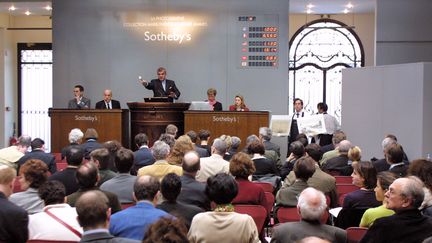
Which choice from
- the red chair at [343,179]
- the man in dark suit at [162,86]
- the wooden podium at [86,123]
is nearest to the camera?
the red chair at [343,179]

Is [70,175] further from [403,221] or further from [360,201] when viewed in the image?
[403,221]

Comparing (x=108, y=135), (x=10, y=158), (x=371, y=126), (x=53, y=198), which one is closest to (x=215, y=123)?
(x=108, y=135)

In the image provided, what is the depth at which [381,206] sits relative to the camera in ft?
14.8

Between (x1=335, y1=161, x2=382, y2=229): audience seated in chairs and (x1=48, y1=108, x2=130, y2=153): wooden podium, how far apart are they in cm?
712

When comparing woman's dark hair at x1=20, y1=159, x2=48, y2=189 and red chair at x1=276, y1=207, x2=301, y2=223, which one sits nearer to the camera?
woman's dark hair at x1=20, y1=159, x2=48, y2=189

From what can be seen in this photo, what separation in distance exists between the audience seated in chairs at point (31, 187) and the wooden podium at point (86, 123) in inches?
269

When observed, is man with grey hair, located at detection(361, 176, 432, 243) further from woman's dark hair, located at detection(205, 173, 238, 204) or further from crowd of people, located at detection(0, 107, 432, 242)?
woman's dark hair, located at detection(205, 173, 238, 204)

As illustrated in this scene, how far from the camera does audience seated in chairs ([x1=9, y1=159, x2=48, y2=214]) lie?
464 centimetres

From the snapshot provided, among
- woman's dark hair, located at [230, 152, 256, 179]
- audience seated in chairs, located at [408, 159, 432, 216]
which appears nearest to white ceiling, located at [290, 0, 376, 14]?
woman's dark hair, located at [230, 152, 256, 179]

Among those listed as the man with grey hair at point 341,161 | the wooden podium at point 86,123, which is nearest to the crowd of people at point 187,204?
the man with grey hair at point 341,161

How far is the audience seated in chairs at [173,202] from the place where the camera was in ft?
14.4

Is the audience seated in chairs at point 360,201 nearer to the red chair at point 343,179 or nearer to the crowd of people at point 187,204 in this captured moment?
the crowd of people at point 187,204

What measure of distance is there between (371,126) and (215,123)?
3.17 metres

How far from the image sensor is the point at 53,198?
4.32 meters
